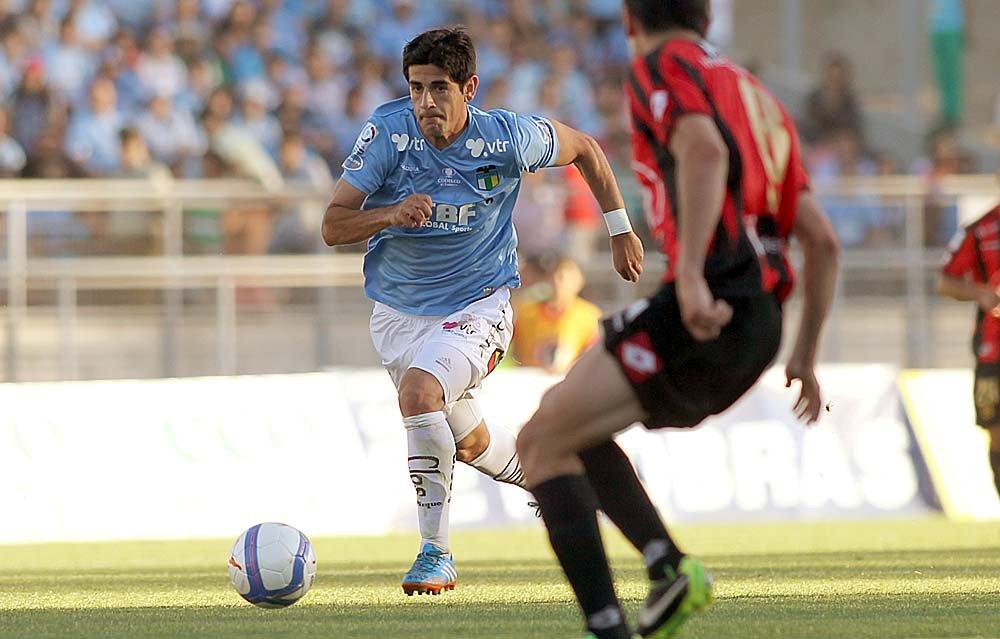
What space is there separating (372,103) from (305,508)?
19.5ft

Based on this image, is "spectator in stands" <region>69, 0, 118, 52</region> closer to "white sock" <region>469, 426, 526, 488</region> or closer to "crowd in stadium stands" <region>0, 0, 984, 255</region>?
"crowd in stadium stands" <region>0, 0, 984, 255</region>

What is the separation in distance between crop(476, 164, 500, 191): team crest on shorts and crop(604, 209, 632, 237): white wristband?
55 cm

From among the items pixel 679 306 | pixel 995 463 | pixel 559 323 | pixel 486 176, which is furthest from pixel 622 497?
pixel 559 323

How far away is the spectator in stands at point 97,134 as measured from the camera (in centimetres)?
1692

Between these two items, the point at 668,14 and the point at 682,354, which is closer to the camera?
the point at 682,354

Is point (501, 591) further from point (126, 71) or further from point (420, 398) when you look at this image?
point (126, 71)

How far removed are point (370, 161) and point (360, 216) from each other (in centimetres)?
35

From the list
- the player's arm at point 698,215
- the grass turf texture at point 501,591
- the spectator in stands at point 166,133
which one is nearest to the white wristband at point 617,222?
the grass turf texture at point 501,591

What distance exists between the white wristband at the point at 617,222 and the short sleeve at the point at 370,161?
3.42ft

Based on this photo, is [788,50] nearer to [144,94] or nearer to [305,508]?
[144,94]

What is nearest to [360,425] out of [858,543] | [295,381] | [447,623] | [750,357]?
[295,381]

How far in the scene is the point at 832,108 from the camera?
20.1 meters

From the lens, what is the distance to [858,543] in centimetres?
1203

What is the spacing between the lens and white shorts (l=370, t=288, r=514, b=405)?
8250mm
